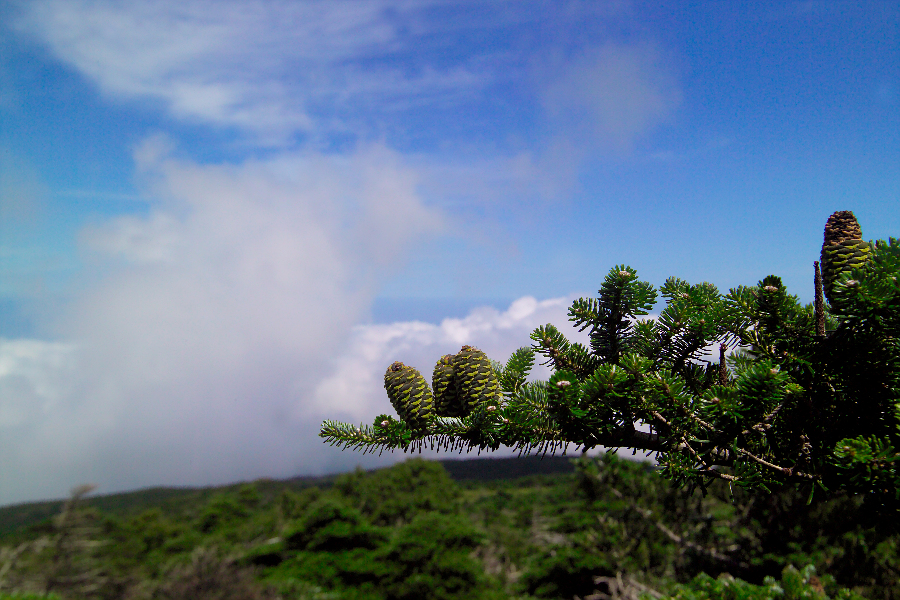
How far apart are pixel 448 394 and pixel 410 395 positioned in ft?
0.61

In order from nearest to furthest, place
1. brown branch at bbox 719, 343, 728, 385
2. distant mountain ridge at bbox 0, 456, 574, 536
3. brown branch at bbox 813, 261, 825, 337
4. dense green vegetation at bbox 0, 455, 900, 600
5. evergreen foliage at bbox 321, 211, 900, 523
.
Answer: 1. evergreen foliage at bbox 321, 211, 900, 523
2. brown branch at bbox 813, 261, 825, 337
3. brown branch at bbox 719, 343, 728, 385
4. dense green vegetation at bbox 0, 455, 900, 600
5. distant mountain ridge at bbox 0, 456, 574, 536

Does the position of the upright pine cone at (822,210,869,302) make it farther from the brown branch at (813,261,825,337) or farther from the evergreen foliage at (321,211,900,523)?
the brown branch at (813,261,825,337)

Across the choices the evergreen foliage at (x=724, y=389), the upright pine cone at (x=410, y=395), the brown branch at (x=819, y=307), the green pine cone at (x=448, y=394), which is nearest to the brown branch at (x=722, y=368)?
the evergreen foliage at (x=724, y=389)

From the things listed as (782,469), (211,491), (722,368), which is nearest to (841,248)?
(722,368)

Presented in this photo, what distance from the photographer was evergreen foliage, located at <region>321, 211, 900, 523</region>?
64.2 inches

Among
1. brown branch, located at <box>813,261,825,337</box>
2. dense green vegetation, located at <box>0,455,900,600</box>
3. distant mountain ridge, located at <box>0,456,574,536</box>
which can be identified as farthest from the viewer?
distant mountain ridge, located at <box>0,456,574,536</box>

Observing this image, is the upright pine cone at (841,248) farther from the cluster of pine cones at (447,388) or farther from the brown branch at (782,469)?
the cluster of pine cones at (447,388)

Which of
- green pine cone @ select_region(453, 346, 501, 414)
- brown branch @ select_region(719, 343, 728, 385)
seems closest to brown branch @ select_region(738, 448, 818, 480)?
brown branch @ select_region(719, 343, 728, 385)

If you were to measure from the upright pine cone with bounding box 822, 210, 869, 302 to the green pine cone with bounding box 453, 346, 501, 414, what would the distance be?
1509 mm

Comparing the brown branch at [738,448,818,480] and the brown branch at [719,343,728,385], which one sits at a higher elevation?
the brown branch at [719,343,728,385]

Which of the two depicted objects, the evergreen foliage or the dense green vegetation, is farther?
the dense green vegetation

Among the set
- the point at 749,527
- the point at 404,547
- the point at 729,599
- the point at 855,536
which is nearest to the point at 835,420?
the point at 729,599

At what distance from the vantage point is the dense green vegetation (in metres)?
11.3

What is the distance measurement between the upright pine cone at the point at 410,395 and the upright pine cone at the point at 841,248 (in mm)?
1821
